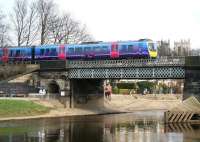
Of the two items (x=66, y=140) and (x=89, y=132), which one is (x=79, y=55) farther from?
(x=66, y=140)

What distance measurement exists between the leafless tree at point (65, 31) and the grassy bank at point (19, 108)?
4166 cm

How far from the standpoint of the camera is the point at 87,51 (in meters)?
89.6

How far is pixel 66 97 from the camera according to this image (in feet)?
295

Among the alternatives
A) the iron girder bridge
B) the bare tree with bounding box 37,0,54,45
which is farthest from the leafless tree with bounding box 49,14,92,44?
the iron girder bridge

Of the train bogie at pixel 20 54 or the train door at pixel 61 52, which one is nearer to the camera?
the train door at pixel 61 52

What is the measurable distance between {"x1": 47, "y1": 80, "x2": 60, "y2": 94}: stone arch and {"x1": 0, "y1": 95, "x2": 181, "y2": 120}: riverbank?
4.91 meters

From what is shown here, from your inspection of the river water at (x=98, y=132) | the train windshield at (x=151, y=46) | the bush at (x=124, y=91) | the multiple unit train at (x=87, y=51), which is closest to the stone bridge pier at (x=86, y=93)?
the multiple unit train at (x=87, y=51)

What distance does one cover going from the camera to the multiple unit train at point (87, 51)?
85.1m

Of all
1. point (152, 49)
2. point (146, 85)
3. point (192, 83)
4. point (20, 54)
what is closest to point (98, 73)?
point (152, 49)

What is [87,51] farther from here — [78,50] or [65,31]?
[65,31]

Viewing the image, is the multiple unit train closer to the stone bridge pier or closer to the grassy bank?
the stone bridge pier

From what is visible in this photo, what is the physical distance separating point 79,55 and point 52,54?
5.88 meters

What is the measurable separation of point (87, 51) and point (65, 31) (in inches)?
1478

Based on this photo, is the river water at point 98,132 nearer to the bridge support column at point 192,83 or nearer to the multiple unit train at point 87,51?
the bridge support column at point 192,83
